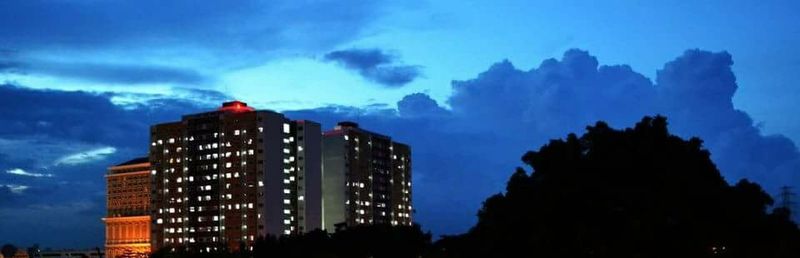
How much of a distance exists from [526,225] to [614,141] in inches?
231

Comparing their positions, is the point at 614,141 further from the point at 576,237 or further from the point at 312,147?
the point at 312,147

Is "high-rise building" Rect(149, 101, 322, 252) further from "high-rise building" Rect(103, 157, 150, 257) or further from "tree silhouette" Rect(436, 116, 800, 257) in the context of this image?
"tree silhouette" Rect(436, 116, 800, 257)

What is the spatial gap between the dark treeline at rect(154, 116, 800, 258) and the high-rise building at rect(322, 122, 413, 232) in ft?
391

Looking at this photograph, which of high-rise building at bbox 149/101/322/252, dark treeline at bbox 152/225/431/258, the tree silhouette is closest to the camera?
the tree silhouette

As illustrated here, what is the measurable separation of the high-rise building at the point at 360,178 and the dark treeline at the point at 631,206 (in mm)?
119229

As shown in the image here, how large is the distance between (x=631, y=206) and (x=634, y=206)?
130 millimetres

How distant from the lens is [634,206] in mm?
48781

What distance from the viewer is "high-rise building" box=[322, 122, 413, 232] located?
177 meters

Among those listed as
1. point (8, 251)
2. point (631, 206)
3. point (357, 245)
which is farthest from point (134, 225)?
point (631, 206)

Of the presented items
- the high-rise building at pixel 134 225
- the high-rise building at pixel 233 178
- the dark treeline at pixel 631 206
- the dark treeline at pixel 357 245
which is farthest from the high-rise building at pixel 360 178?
the dark treeline at pixel 631 206

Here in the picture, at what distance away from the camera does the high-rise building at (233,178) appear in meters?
161

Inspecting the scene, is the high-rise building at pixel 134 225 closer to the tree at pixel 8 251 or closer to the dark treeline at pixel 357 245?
the tree at pixel 8 251

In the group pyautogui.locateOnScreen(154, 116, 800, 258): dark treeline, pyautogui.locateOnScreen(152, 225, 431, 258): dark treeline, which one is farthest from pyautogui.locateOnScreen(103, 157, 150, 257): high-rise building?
pyautogui.locateOnScreen(154, 116, 800, 258): dark treeline

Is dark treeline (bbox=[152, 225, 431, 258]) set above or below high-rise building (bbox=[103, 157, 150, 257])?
below
